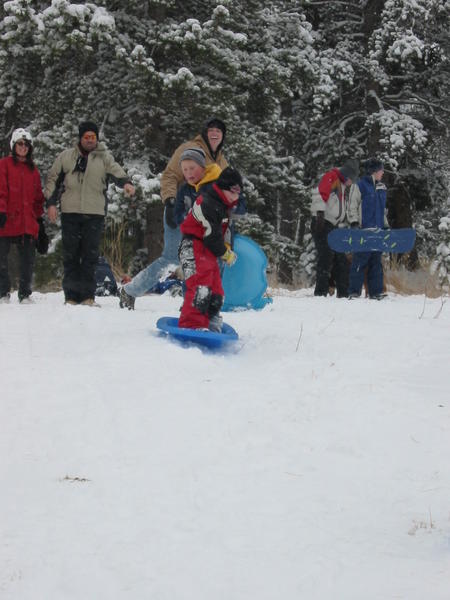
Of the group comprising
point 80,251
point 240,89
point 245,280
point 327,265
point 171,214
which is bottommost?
point 245,280

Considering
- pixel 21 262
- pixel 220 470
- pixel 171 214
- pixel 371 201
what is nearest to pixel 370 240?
pixel 371 201

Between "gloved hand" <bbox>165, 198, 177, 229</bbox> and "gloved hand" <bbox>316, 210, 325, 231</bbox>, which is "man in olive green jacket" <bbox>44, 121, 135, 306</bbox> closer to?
"gloved hand" <bbox>165, 198, 177, 229</bbox>

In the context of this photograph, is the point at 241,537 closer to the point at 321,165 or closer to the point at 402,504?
the point at 402,504

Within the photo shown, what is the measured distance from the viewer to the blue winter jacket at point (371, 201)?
949 cm

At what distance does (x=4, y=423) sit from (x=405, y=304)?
19.0 feet

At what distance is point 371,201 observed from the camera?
9.53 m

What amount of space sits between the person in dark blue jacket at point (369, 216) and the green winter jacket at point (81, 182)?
3300mm

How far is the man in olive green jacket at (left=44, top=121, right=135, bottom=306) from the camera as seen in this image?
24.0 feet

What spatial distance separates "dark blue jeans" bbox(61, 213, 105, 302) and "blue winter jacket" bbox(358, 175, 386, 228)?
11.9ft

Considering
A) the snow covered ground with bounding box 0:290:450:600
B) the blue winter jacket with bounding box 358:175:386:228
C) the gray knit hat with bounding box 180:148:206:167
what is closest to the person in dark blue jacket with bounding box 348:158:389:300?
the blue winter jacket with bounding box 358:175:386:228

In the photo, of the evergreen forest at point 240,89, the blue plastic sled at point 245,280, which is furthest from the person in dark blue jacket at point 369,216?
the evergreen forest at point 240,89

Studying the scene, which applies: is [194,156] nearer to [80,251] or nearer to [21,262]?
[80,251]

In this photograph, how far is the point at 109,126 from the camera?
1266 centimetres

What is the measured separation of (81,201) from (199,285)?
2.46 meters
